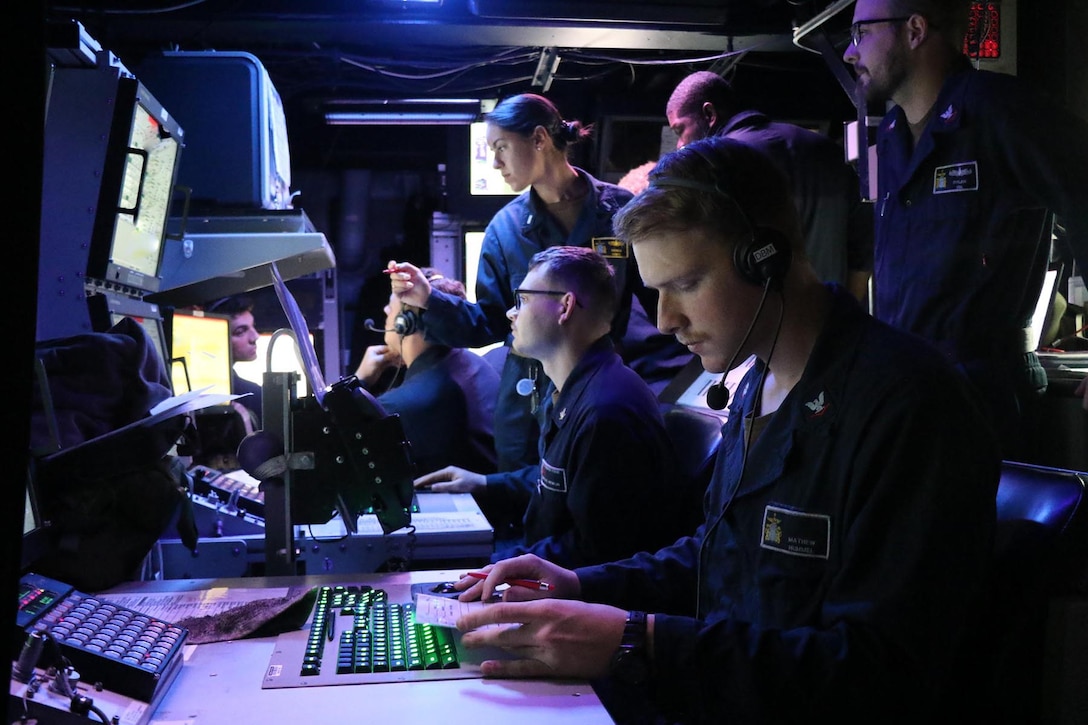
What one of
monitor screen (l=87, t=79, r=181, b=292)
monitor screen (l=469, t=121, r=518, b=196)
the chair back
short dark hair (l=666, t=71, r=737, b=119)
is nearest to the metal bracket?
monitor screen (l=469, t=121, r=518, b=196)

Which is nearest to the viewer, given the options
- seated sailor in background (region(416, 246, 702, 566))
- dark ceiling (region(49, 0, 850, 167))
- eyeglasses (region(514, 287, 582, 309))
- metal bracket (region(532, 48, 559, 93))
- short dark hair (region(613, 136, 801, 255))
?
short dark hair (region(613, 136, 801, 255))

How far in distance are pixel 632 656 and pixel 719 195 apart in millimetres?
553

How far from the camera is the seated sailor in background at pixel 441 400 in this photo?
3.12 m

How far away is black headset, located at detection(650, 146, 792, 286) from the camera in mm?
1021

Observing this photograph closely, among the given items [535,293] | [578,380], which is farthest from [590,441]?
[535,293]

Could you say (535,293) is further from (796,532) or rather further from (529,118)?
(796,532)

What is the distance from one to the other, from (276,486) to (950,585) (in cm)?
117

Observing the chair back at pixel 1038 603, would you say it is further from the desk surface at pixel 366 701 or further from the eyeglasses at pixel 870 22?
the eyeglasses at pixel 870 22

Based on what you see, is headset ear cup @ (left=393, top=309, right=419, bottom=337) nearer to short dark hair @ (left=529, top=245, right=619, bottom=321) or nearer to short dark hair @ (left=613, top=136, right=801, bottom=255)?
short dark hair @ (left=529, top=245, right=619, bottom=321)

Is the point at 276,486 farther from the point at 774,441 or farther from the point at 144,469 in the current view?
the point at 774,441

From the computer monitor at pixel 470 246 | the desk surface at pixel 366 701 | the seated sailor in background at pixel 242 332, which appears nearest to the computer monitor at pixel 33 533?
the desk surface at pixel 366 701

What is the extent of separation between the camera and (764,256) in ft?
3.34

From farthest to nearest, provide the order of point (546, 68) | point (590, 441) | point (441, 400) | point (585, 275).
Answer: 1. point (546, 68)
2. point (441, 400)
3. point (585, 275)
4. point (590, 441)

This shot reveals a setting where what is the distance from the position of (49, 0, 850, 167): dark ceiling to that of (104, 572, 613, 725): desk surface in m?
2.64
